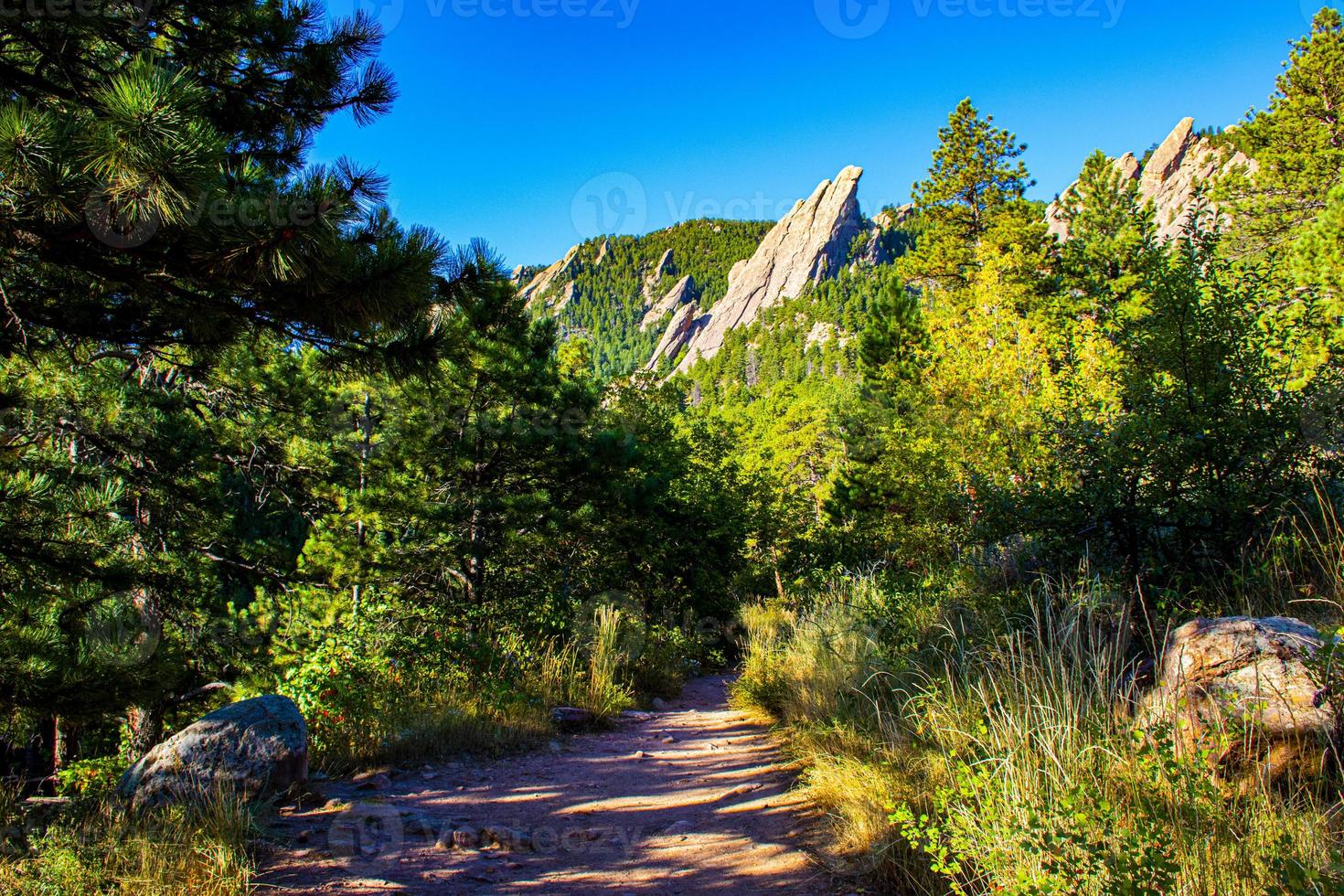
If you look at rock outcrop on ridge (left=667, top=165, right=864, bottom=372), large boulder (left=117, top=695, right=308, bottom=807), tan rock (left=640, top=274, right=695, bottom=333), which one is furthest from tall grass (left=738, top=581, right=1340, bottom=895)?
tan rock (left=640, top=274, right=695, bottom=333)

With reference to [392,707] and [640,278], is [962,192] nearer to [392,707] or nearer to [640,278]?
[392,707]

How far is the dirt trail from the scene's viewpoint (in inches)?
125

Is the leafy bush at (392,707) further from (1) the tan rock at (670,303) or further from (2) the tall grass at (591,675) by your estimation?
(1) the tan rock at (670,303)

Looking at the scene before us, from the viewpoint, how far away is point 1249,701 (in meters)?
2.59

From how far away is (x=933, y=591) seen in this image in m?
7.66

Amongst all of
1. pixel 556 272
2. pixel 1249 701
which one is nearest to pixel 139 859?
pixel 1249 701

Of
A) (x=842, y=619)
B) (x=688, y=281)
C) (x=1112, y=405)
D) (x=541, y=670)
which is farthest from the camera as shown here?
(x=688, y=281)

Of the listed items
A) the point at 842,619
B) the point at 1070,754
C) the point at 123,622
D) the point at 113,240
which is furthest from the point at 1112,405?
the point at 123,622

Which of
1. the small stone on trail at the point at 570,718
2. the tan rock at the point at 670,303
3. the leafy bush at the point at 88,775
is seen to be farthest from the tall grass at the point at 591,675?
the tan rock at the point at 670,303

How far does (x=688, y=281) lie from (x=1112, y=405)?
451 feet

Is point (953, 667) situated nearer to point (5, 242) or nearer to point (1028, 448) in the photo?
point (5, 242)

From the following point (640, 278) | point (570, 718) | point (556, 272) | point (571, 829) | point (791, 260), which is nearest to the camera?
point (571, 829)

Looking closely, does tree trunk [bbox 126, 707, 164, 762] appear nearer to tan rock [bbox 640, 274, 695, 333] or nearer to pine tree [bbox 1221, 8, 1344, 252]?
pine tree [bbox 1221, 8, 1344, 252]

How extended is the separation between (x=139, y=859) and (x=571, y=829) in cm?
209
